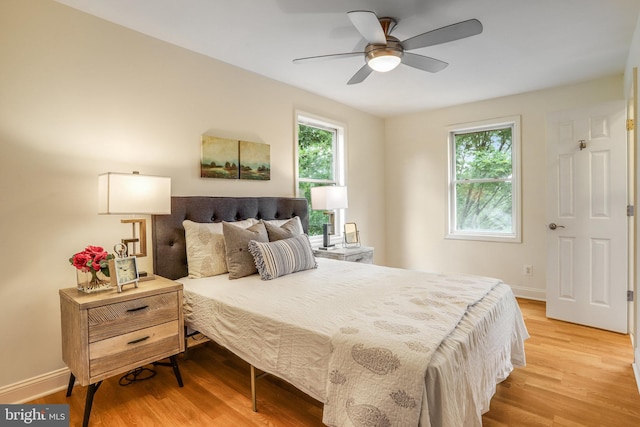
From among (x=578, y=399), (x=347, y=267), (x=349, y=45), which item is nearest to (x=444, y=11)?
(x=349, y=45)

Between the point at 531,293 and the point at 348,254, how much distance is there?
2350 millimetres

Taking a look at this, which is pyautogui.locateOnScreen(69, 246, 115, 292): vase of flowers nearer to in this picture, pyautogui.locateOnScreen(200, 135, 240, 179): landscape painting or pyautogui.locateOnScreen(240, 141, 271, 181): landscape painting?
pyautogui.locateOnScreen(200, 135, 240, 179): landscape painting

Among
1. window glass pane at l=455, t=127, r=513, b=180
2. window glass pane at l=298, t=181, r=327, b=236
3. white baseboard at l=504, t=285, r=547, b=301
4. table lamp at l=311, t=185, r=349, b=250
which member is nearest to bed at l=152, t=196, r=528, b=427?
table lamp at l=311, t=185, r=349, b=250

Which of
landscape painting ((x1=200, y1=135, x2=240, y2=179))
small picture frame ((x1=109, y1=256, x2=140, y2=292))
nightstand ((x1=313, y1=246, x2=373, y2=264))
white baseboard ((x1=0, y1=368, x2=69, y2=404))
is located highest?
landscape painting ((x1=200, y1=135, x2=240, y2=179))

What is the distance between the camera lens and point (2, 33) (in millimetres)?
1891

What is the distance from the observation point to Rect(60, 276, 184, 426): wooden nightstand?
1.69 meters

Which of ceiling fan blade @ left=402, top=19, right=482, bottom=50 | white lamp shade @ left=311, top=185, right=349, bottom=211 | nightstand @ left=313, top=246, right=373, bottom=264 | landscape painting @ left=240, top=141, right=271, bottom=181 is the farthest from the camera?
white lamp shade @ left=311, top=185, right=349, bottom=211

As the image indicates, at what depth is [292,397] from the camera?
78.4 inches

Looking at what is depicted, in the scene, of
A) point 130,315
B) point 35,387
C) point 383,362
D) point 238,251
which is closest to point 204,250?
point 238,251

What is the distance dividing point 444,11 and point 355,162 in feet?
8.01

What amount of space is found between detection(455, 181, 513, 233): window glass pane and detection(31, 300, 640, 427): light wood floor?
1915mm

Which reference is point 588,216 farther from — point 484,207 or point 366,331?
point 366,331

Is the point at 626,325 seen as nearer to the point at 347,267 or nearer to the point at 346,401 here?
the point at 347,267

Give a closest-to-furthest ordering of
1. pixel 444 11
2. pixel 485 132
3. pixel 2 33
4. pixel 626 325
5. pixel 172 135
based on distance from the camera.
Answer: pixel 2 33
pixel 444 11
pixel 172 135
pixel 626 325
pixel 485 132
